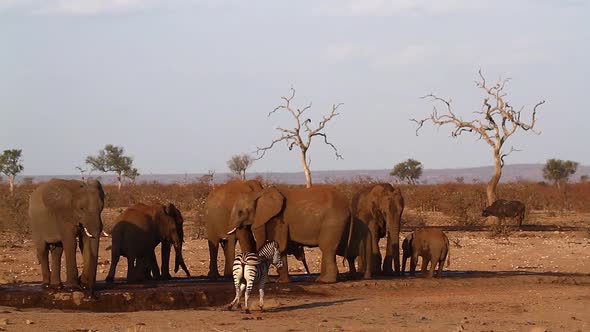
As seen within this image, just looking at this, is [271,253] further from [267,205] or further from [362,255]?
[362,255]

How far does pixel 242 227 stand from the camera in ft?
66.1

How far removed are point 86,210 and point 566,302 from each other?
27.0ft

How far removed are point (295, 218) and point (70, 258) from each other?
4.59 metres

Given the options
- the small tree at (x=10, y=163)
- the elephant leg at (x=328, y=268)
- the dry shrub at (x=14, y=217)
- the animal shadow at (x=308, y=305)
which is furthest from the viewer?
the small tree at (x=10, y=163)

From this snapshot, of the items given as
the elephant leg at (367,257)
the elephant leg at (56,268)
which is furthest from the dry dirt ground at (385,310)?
the elephant leg at (56,268)

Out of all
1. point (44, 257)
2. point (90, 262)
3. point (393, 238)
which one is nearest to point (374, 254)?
point (393, 238)

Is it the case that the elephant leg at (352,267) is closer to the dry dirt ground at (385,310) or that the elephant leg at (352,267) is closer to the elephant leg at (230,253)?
the dry dirt ground at (385,310)

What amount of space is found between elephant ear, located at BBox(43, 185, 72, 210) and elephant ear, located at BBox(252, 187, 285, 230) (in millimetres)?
3824

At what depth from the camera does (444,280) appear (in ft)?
64.3

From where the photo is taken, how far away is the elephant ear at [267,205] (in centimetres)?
1977

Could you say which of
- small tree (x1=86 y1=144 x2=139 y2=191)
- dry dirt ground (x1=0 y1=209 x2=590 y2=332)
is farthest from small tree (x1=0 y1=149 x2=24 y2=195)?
dry dirt ground (x1=0 y1=209 x2=590 y2=332)

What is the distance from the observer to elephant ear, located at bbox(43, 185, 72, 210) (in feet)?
58.2

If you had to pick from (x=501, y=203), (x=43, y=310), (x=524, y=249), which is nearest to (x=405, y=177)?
(x=501, y=203)

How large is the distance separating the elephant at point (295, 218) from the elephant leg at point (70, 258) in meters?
3.47
